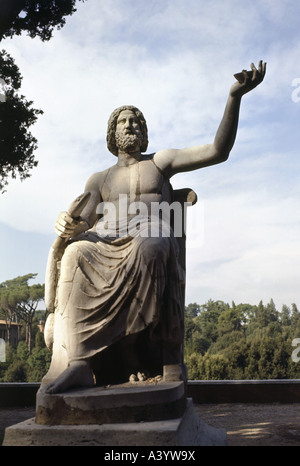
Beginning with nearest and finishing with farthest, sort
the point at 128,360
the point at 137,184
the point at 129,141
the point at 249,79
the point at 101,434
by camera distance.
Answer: the point at 101,434
the point at 128,360
the point at 249,79
the point at 137,184
the point at 129,141

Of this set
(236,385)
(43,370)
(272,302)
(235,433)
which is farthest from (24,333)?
(272,302)

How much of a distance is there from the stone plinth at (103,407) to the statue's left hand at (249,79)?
221 cm

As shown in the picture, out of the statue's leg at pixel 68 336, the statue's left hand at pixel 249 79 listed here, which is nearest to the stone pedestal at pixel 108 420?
the statue's leg at pixel 68 336

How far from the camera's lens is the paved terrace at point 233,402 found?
190 inches

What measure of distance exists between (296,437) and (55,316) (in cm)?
227

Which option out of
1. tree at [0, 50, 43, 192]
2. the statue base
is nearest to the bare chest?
the statue base

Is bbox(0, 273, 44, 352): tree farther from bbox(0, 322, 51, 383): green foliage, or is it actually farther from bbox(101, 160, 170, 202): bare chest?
bbox(101, 160, 170, 202): bare chest

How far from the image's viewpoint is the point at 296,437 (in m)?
3.66

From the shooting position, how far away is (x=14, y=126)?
27.2ft

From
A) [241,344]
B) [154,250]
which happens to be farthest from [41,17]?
[241,344]

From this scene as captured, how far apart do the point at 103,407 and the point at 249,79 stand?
2474mm

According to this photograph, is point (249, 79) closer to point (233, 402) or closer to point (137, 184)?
point (137, 184)

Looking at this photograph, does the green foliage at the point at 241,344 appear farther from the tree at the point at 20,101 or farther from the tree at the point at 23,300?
the tree at the point at 20,101

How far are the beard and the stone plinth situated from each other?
6.89 feet
